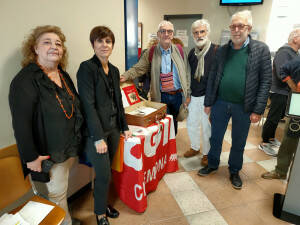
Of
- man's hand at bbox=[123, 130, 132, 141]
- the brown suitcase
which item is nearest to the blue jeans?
the brown suitcase

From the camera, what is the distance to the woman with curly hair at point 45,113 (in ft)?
3.50

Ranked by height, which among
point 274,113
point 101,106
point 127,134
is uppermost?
point 101,106

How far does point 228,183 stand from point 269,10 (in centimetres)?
408

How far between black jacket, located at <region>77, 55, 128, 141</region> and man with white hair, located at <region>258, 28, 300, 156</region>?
2425 mm

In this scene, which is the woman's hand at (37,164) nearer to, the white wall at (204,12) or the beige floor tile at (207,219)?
the beige floor tile at (207,219)

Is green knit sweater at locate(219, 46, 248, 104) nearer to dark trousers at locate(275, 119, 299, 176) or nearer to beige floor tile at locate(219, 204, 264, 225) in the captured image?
dark trousers at locate(275, 119, 299, 176)

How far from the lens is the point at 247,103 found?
1.86 metres

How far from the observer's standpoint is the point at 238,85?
6.18 ft

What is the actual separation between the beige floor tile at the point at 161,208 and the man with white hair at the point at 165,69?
1004 mm

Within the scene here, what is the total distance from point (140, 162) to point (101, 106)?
56 centimetres

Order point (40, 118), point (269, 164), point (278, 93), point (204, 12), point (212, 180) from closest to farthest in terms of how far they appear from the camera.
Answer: point (40, 118), point (212, 180), point (269, 164), point (278, 93), point (204, 12)

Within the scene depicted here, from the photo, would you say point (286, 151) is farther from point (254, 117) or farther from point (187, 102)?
point (187, 102)

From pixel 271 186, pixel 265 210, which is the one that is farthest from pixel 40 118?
pixel 271 186

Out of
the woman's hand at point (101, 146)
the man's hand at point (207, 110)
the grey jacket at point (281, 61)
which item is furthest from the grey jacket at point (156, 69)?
the grey jacket at point (281, 61)
